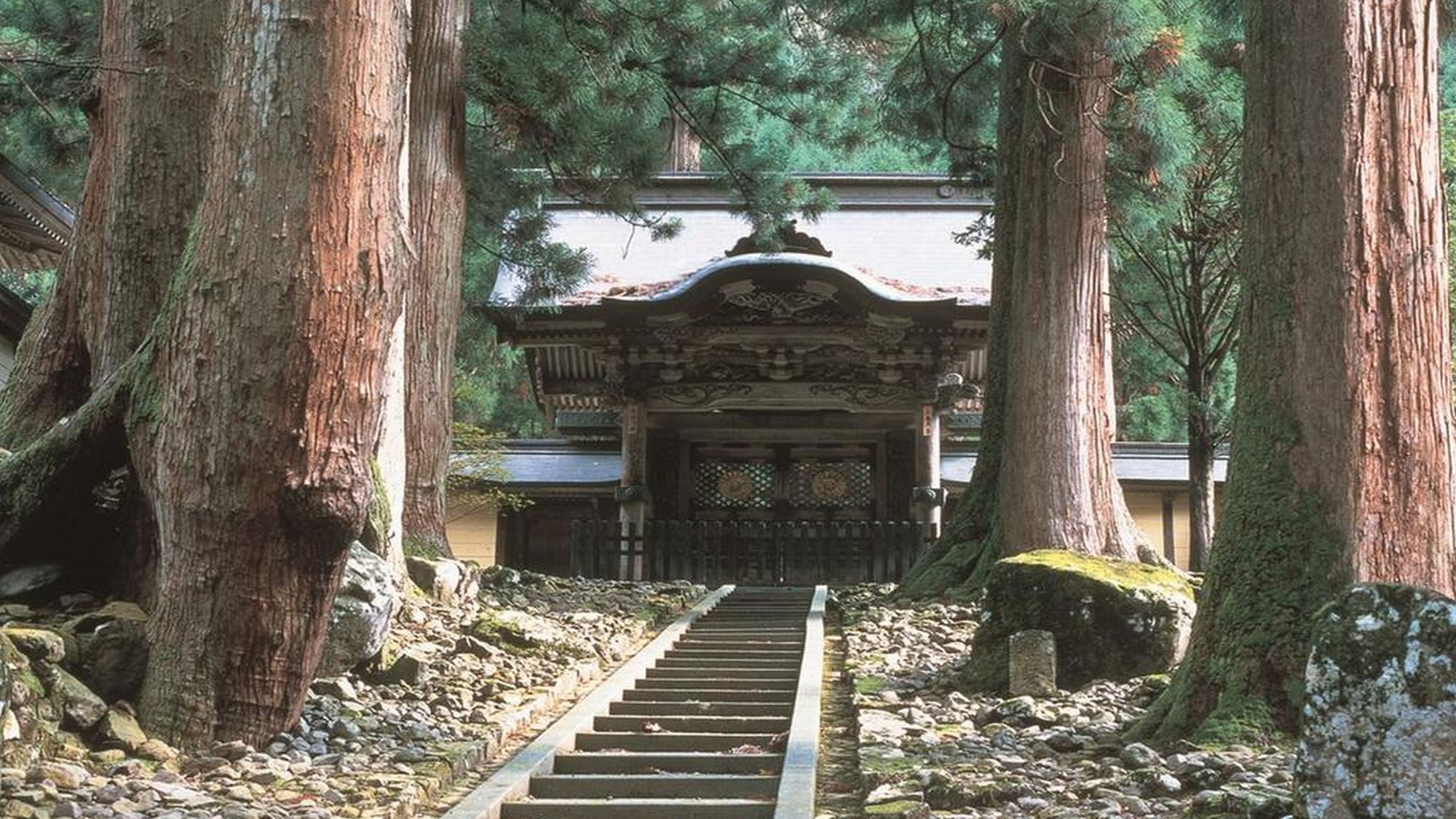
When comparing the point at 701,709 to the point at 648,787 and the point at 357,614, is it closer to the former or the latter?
the point at 648,787

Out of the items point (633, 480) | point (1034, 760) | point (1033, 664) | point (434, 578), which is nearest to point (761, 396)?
point (633, 480)

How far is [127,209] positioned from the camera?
5840 mm

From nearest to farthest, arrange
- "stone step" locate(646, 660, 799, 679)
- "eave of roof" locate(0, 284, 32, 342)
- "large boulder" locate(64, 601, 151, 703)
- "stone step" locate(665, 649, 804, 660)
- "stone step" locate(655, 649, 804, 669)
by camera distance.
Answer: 1. "large boulder" locate(64, 601, 151, 703)
2. "stone step" locate(646, 660, 799, 679)
3. "stone step" locate(655, 649, 804, 669)
4. "stone step" locate(665, 649, 804, 660)
5. "eave of roof" locate(0, 284, 32, 342)

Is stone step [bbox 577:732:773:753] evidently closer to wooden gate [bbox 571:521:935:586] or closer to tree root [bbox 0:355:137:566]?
tree root [bbox 0:355:137:566]

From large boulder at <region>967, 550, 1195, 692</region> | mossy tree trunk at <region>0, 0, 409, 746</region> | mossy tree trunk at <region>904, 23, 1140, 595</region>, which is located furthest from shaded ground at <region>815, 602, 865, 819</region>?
mossy tree trunk at <region>0, 0, 409, 746</region>

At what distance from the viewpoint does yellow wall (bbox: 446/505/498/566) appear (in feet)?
60.0

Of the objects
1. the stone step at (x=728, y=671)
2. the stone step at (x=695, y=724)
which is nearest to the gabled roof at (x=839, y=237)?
the stone step at (x=728, y=671)

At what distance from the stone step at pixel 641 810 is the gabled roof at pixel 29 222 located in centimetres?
Answer: 794

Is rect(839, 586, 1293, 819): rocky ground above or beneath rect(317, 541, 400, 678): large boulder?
beneath

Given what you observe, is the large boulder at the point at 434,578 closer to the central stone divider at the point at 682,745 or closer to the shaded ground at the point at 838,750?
the central stone divider at the point at 682,745

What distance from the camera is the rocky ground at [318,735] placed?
3.94m

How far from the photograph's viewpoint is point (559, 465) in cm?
1883

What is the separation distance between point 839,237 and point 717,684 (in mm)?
12564

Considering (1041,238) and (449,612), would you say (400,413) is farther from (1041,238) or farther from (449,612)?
(1041,238)
